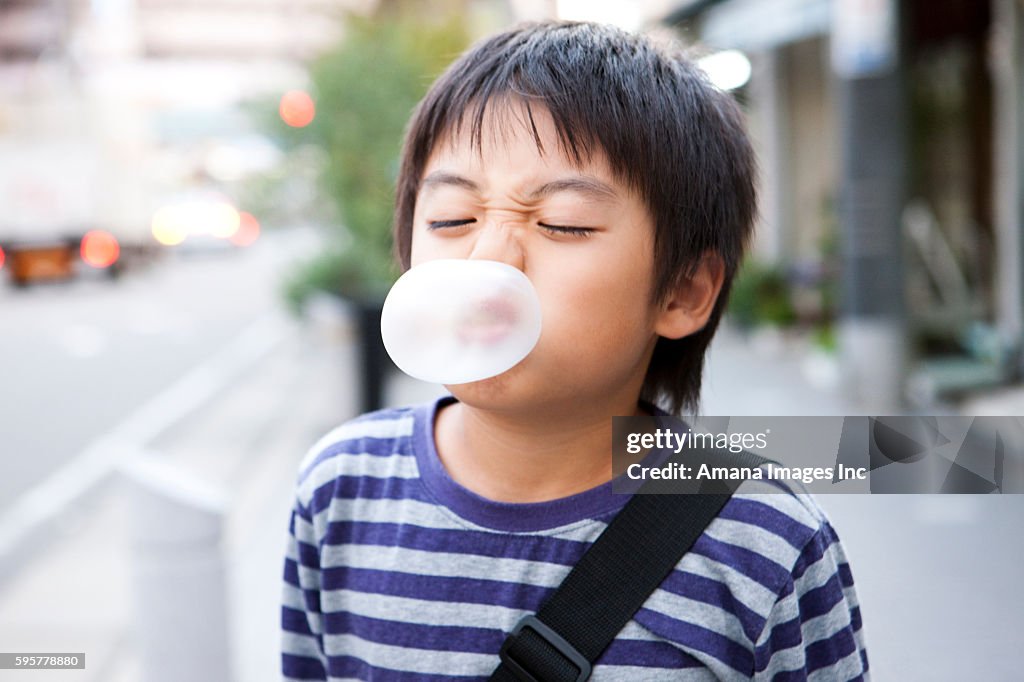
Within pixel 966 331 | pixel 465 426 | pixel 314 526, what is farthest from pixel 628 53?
pixel 966 331

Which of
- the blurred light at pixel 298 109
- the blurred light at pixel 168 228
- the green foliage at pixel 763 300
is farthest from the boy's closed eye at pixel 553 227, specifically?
the blurred light at pixel 168 228

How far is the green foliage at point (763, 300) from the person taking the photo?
9.62 metres

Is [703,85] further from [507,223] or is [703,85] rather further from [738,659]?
[738,659]

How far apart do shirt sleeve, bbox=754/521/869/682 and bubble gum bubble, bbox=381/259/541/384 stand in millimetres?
439

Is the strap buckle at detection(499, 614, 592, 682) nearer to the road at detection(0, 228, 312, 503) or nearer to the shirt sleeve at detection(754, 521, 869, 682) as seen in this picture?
the shirt sleeve at detection(754, 521, 869, 682)

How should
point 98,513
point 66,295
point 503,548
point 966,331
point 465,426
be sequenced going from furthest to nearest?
point 66,295 < point 966,331 < point 98,513 < point 465,426 < point 503,548

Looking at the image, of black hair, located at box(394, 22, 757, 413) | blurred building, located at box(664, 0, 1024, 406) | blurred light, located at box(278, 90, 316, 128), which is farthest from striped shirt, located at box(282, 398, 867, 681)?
blurred light, located at box(278, 90, 316, 128)

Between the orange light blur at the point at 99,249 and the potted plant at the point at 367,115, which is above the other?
the orange light blur at the point at 99,249

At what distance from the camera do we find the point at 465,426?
140cm

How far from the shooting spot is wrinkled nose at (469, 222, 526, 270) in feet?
3.71

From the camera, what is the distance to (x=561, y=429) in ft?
4.28

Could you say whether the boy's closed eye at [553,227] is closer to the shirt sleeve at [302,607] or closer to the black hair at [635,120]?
the black hair at [635,120]

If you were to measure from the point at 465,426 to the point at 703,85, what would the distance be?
559mm

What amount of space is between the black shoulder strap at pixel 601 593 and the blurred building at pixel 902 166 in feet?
10.2
